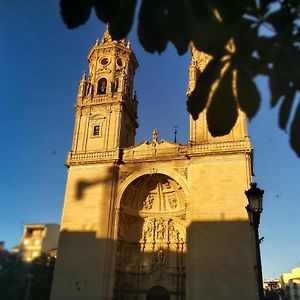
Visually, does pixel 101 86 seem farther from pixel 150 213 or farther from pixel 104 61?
pixel 150 213

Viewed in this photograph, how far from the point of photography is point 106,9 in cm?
177

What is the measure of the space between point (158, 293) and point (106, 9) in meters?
25.7

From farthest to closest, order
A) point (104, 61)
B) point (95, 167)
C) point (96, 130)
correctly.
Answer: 1. point (104, 61)
2. point (96, 130)
3. point (95, 167)

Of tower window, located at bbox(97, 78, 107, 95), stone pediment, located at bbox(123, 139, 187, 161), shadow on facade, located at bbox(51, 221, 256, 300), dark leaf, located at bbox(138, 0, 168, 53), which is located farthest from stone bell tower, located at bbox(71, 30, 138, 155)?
dark leaf, located at bbox(138, 0, 168, 53)

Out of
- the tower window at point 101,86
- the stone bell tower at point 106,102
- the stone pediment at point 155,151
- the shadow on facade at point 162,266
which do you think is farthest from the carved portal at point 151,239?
the tower window at point 101,86

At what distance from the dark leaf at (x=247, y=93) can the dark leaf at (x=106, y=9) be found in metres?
0.61

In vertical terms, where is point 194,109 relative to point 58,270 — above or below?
below

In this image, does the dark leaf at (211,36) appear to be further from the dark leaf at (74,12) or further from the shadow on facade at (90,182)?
the shadow on facade at (90,182)

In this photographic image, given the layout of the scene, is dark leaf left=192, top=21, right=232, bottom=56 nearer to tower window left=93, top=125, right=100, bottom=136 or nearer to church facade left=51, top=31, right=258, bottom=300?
church facade left=51, top=31, right=258, bottom=300

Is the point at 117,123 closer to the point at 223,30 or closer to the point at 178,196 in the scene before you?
the point at 178,196

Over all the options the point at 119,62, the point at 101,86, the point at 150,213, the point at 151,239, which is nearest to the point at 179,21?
the point at 151,239

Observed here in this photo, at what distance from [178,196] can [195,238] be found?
14.3ft

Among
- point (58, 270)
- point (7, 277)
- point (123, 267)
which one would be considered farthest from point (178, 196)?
point (7, 277)

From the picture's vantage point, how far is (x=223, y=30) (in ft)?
5.25
